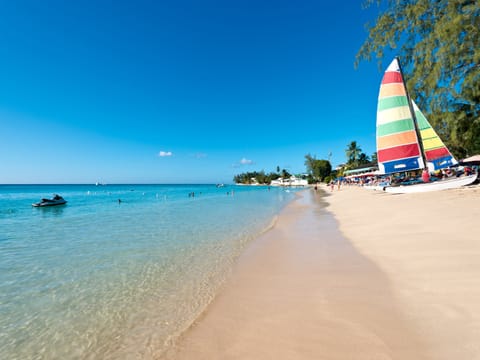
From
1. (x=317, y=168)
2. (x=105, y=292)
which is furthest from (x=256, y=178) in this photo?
(x=105, y=292)

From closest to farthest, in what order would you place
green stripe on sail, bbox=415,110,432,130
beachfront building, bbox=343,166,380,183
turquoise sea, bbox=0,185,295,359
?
1. turquoise sea, bbox=0,185,295,359
2. green stripe on sail, bbox=415,110,432,130
3. beachfront building, bbox=343,166,380,183

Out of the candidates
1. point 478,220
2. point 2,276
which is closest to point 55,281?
point 2,276

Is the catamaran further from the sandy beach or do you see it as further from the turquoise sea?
the turquoise sea

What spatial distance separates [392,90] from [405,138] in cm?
353

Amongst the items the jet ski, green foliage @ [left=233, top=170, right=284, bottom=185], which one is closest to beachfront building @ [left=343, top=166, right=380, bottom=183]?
the jet ski

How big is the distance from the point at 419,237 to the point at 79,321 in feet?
25.7

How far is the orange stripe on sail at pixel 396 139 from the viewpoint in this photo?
14.6m

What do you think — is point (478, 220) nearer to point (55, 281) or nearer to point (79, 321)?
point (79, 321)

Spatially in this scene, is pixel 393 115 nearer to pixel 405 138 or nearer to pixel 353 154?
pixel 405 138

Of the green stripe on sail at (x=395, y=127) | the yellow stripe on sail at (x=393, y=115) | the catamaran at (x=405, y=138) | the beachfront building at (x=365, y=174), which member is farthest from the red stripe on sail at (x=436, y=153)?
the beachfront building at (x=365, y=174)

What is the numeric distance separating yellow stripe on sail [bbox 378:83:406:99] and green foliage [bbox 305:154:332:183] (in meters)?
76.1

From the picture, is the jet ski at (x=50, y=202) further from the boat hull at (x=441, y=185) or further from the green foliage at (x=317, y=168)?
the green foliage at (x=317, y=168)

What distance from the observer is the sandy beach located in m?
2.37

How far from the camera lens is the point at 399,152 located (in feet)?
49.7
